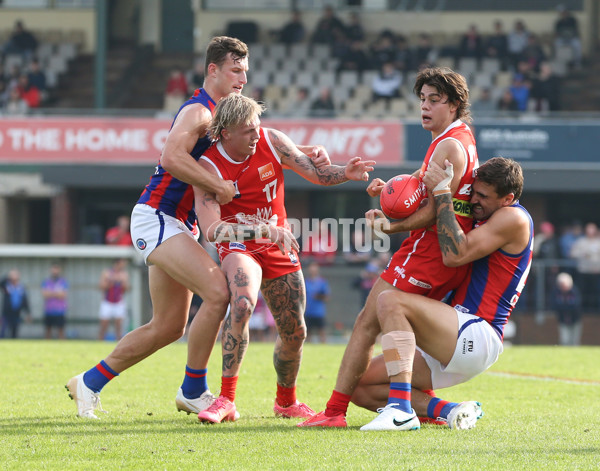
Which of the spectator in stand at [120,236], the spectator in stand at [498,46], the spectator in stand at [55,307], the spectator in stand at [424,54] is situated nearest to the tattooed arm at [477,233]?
the spectator in stand at [55,307]

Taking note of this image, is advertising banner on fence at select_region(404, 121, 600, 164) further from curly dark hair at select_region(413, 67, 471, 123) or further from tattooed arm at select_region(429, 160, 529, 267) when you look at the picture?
tattooed arm at select_region(429, 160, 529, 267)

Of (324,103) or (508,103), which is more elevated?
(508,103)

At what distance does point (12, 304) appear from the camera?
18.9 metres

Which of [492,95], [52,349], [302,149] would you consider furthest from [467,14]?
[302,149]

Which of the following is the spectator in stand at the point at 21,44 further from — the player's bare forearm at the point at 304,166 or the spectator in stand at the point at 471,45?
the player's bare forearm at the point at 304,166

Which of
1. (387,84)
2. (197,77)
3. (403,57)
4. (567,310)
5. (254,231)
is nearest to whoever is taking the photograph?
(254,231)

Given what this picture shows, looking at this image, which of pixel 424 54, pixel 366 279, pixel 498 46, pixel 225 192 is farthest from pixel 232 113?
pixel 498 46

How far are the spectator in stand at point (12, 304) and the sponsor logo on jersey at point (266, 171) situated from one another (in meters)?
13.7

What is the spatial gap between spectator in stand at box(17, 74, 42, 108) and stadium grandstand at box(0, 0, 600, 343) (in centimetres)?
10

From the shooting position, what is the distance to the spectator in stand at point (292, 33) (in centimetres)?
2753

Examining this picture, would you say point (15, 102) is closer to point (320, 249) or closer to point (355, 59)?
point (355, 59)

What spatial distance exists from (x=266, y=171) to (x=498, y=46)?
69.9 feet

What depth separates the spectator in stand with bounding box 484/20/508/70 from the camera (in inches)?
1025

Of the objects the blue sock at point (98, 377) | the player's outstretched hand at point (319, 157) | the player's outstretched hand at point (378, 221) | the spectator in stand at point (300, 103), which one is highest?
the spectator in stand at point (300, 103)
